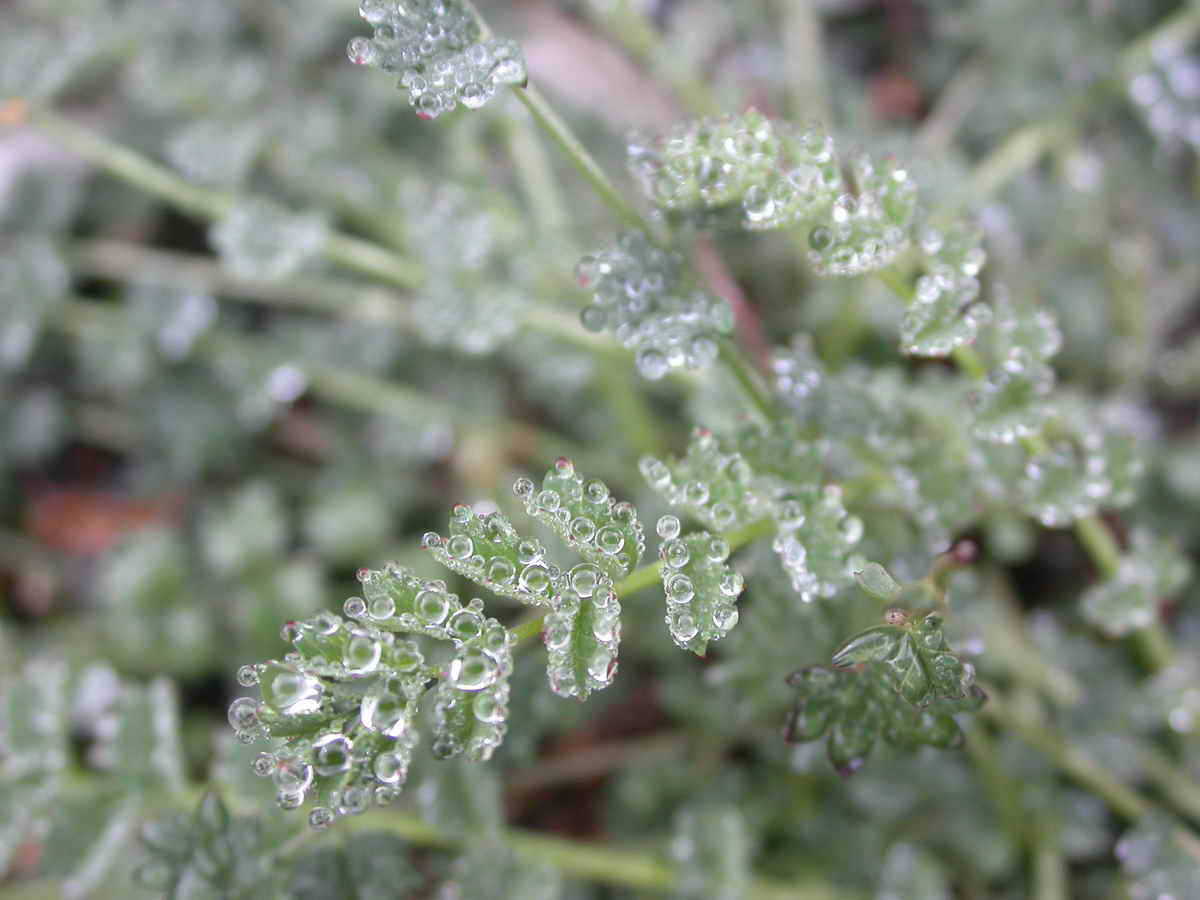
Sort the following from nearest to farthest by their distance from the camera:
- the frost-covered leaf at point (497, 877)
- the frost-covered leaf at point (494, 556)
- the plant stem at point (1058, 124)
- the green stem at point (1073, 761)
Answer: the frost-covered leaf at point (494, 556), the frost-covered leaf at point (497, 877), the green stem at point (1073, 761), the plant stem at point (1058, 124)

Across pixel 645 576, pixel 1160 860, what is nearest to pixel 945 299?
pixel 645 576

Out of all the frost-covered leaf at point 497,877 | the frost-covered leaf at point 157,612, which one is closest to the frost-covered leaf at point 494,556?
the frost-covered leaf at point 497,877

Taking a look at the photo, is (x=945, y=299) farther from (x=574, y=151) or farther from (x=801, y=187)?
(x=574, y=151)

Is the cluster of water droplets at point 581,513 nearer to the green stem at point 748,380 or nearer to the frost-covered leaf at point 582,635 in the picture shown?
the frost-covered leaf at point 582,635

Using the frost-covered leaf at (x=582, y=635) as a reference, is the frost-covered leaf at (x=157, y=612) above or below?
below

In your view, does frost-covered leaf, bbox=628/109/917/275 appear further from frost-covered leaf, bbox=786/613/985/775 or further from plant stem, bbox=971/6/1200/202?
plant stem, bbox=971/6/1200/202

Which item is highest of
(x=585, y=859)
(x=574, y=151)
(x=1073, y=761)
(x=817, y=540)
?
(x=574, y=151)

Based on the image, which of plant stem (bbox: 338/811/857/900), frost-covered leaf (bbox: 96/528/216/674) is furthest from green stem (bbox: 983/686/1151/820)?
frost-covered leaf (bbox: 96/528/216/674)
